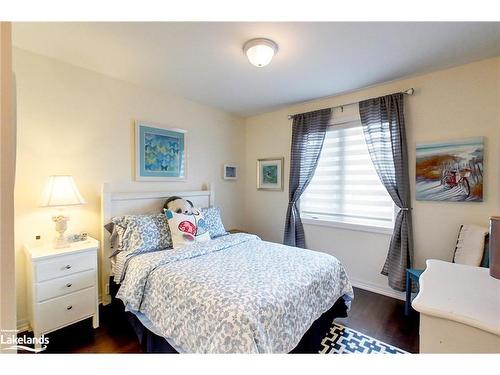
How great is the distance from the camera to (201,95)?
2863 millimetres

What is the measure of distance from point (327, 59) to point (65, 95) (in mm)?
2417

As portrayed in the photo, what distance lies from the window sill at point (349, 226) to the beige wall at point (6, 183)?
2.90 metres

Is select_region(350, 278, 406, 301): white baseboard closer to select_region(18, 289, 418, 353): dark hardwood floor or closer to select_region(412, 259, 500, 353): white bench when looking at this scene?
select_region(18, 289, 418, 353): dark hardwood floor

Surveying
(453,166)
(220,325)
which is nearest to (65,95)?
(220,325)

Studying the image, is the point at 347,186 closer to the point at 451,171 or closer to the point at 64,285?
the point at 451,171

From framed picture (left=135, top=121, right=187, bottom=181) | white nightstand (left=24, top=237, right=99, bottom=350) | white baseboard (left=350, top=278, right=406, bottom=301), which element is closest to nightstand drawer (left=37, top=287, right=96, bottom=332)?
white nightstand (left=24, top=237, right=99, bottom=350)

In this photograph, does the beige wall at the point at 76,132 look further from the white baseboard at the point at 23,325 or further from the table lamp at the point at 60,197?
the table lamp at the point at 60,197

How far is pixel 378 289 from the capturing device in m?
2.62

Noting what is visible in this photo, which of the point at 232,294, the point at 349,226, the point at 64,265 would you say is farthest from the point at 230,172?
the point at 232,294

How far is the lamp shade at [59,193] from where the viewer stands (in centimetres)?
179

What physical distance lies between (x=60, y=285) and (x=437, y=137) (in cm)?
359

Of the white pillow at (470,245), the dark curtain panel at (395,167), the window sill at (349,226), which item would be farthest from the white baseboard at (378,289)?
the white pillow at (470,245)

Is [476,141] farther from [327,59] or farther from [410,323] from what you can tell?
[410,323]

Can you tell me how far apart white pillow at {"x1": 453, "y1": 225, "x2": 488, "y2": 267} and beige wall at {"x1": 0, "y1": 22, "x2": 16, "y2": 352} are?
8.99ft
